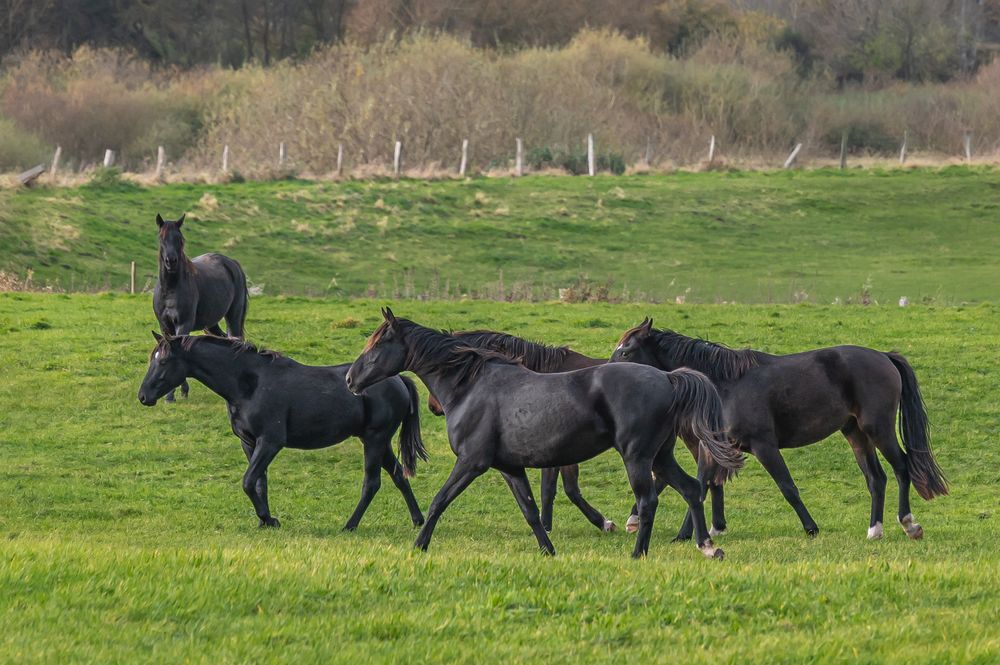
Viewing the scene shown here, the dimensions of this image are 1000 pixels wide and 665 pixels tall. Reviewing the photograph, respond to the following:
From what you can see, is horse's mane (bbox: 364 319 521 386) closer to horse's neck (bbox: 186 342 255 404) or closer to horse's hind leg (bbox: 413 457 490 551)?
horse's hind leg (bbox: 413 457 490 551)

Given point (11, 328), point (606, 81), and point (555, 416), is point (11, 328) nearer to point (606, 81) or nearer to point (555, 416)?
point (555, 416)

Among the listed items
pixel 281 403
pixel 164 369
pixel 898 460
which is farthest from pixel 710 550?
pixel 164 369

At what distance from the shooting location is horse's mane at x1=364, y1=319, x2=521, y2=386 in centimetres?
1063

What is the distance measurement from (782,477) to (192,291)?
969 cm

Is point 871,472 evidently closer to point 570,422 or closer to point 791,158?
point 570,422

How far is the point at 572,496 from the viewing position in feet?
41.4

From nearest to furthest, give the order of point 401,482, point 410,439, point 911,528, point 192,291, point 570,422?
point 570,422 < point 911,528 < point 410,439 < point 401,482 < point 192,291

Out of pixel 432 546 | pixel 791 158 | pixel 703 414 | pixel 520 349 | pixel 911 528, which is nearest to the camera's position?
pixel 703 414

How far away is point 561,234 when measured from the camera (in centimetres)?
3856

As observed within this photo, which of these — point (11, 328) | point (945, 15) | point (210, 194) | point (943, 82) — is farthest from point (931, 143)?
point (11, 328)

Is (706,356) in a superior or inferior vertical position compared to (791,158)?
inferior

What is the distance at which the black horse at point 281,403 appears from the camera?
40.0 feet

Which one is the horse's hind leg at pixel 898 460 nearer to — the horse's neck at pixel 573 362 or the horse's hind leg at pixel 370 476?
the horse's neck at pixel 573 362

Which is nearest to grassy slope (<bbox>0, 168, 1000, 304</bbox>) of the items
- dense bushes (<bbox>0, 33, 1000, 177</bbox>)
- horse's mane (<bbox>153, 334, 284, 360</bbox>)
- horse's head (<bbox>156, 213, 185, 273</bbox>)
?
dense bushes (<bbox>0, 33, 1000, 177</bbox>)
